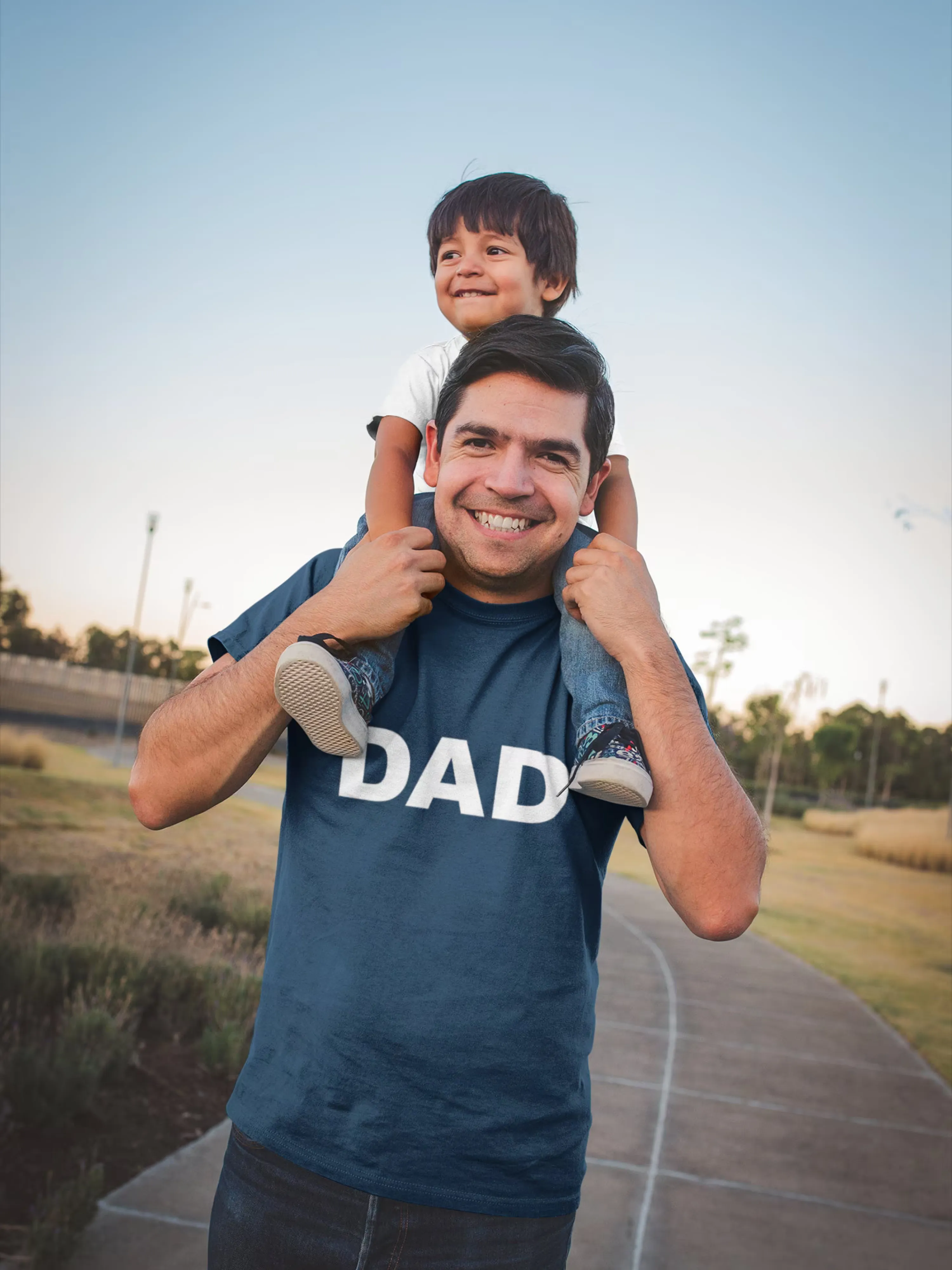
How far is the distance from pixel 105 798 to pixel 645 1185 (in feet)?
12.9

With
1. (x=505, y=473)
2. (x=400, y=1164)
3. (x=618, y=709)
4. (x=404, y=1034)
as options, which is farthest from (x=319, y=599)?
(x=400, y=1164)

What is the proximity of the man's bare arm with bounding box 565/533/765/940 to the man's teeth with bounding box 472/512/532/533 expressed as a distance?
4.8 inches

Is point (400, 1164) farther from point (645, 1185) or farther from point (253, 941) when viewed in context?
point (253, 941)

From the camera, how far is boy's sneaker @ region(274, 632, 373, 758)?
3.84ft

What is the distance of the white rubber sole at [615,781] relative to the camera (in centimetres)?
117

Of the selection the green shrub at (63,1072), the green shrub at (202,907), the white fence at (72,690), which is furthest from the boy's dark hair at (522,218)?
the white fence at (72,690)

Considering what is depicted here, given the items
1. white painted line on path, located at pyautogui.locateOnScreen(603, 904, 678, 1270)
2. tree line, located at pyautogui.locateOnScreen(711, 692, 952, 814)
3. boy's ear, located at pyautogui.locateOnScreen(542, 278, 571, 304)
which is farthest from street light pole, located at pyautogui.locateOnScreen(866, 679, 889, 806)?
boy's ear, located at pyautogui.locateOnScreen(542, 278, 571, 304)

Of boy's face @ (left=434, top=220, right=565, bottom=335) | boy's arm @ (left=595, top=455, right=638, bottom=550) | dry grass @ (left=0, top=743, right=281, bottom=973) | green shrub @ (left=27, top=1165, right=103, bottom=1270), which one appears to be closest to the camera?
boy's arm @ (left=595, top=455, right=638, bottom=550)

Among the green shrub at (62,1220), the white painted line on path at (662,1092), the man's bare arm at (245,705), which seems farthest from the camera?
the white painted line on path at (662,1092)

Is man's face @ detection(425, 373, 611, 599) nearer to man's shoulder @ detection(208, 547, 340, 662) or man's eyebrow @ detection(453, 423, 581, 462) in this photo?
man's eyebrow @ detection(453, 423, 581, 462)

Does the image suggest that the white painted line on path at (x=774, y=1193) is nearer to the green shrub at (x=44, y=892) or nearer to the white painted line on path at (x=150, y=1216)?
the white painted line on path at (x=150, y=1216)

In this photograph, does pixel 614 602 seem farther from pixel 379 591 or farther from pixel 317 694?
pixel 317 694

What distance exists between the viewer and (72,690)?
714cm

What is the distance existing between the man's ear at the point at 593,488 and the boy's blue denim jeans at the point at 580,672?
0.12m
